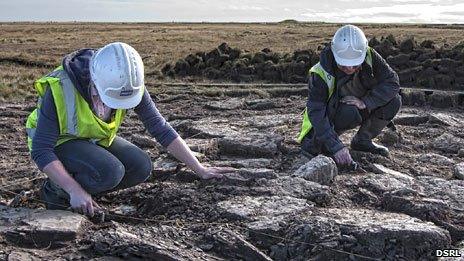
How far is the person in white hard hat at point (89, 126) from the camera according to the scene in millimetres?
3225

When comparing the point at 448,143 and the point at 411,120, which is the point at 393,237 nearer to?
the point at 448,143

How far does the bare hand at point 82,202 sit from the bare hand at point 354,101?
6.93ft

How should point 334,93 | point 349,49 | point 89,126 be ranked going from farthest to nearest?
1. point 334,93
2. point 349,49
3. point 89,126

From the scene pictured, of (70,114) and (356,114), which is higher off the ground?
(70,114)

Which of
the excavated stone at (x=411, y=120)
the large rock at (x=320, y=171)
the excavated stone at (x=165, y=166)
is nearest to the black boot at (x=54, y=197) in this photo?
the excavated stone at (x=165, y=166)

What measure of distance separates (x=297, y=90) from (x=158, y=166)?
160 inches

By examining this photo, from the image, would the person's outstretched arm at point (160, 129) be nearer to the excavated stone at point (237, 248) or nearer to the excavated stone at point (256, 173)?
the excavated stone at point (256, 173)

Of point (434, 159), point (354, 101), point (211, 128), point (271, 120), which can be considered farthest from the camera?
point (271, 120)

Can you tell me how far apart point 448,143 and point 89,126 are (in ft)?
11.1

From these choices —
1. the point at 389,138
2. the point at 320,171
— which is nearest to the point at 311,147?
the point at 320,171

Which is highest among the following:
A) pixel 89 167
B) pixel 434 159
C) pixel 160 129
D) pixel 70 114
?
pixel 70 114

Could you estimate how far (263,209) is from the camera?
3.68 meters

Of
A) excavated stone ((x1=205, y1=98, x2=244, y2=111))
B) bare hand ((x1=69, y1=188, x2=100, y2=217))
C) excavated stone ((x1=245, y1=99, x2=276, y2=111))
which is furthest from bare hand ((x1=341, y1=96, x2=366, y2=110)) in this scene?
excavated stone ((x1=205, y1=98, x2=244, y2=111))

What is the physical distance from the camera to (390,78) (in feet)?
15.2
